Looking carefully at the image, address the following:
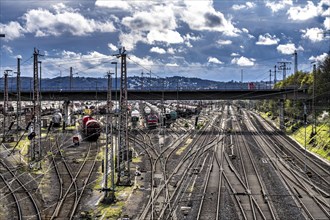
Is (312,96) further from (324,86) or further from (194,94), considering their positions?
(194,94)

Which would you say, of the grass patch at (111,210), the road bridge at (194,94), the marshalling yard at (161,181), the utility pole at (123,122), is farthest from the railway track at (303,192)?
the road bridge at (194,94)

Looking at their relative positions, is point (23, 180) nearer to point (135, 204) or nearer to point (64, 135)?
point (135, 204)

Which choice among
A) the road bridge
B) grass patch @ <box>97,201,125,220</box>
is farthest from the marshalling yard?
the road bridge

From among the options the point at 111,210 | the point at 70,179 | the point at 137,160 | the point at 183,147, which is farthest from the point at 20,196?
the point at 183,147

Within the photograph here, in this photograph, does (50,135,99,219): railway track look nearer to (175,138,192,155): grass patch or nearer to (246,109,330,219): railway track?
(175,138,192,155): grass patch

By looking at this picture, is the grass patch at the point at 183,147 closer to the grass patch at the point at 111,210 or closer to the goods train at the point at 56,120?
the grass patch at the point at 111,210

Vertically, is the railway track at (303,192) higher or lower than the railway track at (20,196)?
higher

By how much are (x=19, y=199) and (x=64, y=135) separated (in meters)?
36.9

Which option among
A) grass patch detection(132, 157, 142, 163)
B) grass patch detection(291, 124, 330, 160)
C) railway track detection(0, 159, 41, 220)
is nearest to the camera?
railway track detection(0, 159, 41, 220)

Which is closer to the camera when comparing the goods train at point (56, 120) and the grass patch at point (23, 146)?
the grass patch at point (23, 146)

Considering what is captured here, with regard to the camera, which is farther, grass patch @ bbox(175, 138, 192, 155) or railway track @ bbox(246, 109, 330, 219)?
grass patch @ bbox(175, 138, 192, 155)

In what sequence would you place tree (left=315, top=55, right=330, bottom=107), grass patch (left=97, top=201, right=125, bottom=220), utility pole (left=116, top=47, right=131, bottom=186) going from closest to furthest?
grass patch (left=97, top=201, right=125, bottom=220)
utility pole (left=116, top=47, right=131, bottom=186)
tree (left=315, top=55, right=330, bottom=107)

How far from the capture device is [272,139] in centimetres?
6150

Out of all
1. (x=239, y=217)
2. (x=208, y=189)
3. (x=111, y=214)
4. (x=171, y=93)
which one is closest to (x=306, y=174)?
(x=208, y=189)
